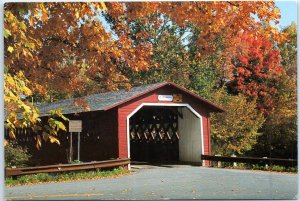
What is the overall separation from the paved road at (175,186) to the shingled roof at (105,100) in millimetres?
1261

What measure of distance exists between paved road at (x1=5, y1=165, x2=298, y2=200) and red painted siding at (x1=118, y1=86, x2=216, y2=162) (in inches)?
27.4

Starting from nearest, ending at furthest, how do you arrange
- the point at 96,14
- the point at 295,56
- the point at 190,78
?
the point at 96,14, the point at 295,56, the point at 190,78

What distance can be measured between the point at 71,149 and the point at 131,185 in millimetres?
1354

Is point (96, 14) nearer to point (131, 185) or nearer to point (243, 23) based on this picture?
point (243, 23)

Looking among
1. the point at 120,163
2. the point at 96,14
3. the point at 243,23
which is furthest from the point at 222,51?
the point at 120,163

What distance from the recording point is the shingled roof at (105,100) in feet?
27.5

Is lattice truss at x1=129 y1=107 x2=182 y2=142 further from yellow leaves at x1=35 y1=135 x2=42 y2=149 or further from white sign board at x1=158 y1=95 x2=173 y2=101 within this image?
yellow leaves at x1=35 y1=135 x2=42 y2=149

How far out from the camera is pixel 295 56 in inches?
328

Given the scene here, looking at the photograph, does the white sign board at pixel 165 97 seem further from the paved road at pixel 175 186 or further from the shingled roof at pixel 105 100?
the paved road at pixel 175 186

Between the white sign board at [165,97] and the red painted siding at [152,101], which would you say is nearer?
the red painted siding at [152,101]

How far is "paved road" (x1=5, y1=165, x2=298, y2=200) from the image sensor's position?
7.76 m

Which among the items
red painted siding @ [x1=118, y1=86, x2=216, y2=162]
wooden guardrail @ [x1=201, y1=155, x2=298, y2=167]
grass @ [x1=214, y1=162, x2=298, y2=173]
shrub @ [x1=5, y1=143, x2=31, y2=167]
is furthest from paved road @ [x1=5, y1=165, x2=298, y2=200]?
red painted siding @ [x1=118, y1=86, x2=216, y2=162]

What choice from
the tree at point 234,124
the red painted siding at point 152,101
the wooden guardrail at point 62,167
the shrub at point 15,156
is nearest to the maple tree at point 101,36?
the shrub at point 15,156

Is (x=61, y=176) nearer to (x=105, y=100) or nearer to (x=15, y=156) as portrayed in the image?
(x=15, y=156)
